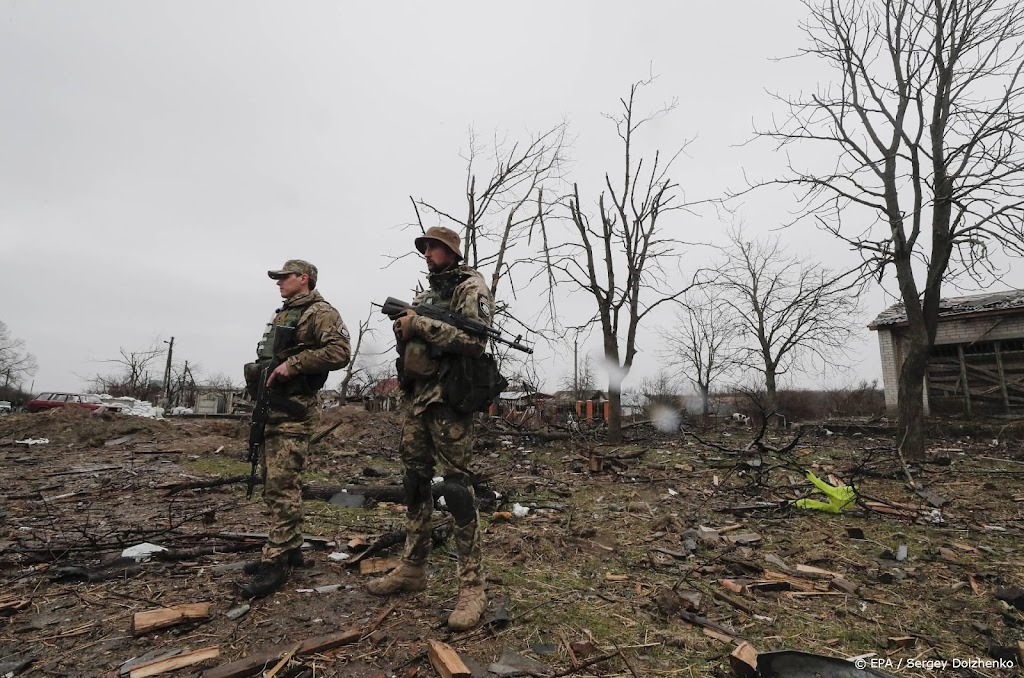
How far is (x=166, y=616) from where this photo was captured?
2.67 m

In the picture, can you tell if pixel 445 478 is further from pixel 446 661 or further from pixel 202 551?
pixel 202 551

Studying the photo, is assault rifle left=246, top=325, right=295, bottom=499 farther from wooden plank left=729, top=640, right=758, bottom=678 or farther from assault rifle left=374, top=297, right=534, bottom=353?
wooden plank left=729, top=640, right=758, bottom=678

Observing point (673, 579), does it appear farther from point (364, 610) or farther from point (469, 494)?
point (364, 610)

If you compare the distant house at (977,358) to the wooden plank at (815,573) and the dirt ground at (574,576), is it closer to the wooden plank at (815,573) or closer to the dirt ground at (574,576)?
the dirt ground at (574,576)

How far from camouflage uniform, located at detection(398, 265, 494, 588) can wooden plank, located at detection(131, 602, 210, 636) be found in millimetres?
1168

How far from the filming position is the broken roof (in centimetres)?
1466

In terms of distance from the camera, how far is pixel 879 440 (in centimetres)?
1171

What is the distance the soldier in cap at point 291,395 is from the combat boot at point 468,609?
1291mm

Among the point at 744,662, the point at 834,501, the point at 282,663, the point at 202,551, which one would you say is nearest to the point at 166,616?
the point at 282,663

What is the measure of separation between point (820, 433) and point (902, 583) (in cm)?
1180

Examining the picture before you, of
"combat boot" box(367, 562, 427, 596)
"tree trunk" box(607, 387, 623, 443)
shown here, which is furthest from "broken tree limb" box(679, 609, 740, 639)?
"tree trunk" box(607, 387, 623, 443)

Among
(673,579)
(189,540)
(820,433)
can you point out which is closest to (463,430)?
(673,579)

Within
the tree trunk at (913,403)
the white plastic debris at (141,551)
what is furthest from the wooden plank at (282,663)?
the tree trunk at (913,403)

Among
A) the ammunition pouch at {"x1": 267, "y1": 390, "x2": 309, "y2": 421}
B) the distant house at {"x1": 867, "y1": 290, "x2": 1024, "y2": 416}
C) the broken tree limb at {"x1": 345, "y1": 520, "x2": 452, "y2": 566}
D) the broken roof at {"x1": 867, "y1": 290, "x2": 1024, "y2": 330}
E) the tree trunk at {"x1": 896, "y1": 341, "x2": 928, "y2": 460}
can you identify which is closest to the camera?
the ammunition pouch at {"x1": 267, "y1": 390, "x2": 309, "y2": 421}
